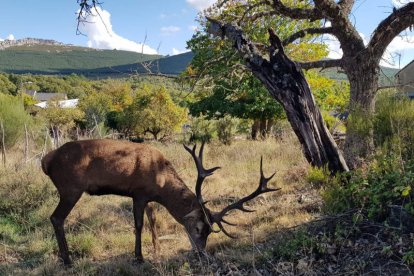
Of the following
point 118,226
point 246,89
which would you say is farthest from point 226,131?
point 118,226

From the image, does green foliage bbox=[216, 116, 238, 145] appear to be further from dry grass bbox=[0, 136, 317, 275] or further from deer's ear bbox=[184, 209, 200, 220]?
deer's ear bbox=[184, 209, 200, 220]

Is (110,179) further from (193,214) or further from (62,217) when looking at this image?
(193,214)

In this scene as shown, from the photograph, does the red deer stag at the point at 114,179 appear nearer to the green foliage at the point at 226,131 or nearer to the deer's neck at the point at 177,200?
the deer's neck at the point at 177,200

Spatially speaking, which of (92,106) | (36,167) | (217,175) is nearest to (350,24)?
(217,175)

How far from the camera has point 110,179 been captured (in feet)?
19.8

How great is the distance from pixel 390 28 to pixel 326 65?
4.01ft

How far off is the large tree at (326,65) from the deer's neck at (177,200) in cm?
196

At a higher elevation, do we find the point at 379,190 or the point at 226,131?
the point at 379,190

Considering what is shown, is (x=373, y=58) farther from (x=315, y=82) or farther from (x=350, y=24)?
(x=315, y=82)

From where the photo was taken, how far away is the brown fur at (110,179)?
19.5 ft

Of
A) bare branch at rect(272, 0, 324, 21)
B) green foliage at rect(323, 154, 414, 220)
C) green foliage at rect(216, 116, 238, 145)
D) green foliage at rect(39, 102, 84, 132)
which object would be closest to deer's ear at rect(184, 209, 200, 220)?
green foliage at rect(323, 154, 414, 220)

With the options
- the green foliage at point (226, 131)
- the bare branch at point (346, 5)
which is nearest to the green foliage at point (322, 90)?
the green foliage at point (226, 131)

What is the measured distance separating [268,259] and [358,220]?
1.08 m

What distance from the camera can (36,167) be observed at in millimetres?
10398
